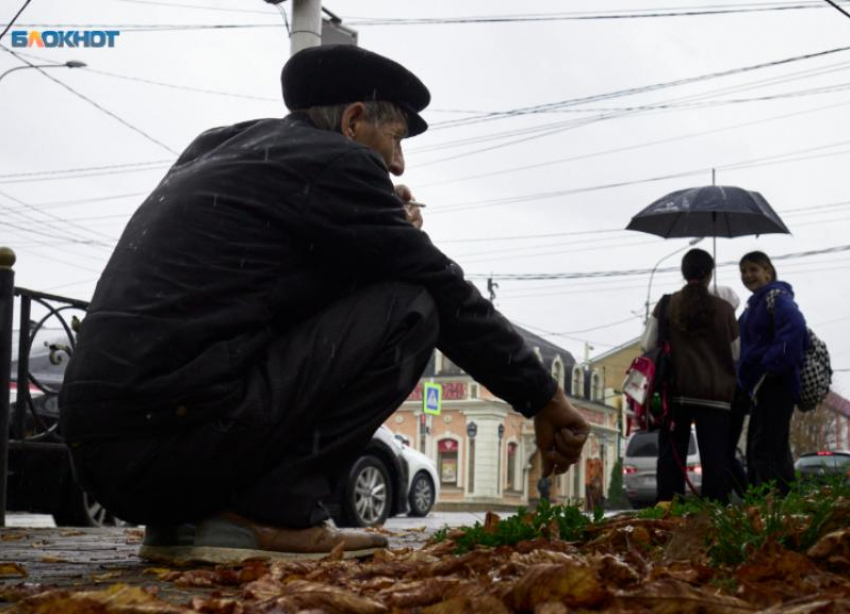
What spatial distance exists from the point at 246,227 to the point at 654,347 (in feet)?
17.0

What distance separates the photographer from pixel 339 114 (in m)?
3.82

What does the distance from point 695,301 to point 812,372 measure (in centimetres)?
88

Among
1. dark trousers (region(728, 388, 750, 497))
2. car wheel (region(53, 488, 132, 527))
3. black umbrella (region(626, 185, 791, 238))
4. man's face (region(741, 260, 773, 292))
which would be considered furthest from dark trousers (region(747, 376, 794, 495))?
car wheel (region(53, 488, 132, 527))

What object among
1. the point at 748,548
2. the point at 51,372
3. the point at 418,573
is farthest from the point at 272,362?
the point at 51,372

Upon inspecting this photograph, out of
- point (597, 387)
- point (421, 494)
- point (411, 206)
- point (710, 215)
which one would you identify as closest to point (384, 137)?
point (411, 206)

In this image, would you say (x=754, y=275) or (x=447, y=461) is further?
(x=447, y=461)

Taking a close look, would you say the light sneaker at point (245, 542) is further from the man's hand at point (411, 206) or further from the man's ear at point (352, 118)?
the man's ear at point (352, 118)

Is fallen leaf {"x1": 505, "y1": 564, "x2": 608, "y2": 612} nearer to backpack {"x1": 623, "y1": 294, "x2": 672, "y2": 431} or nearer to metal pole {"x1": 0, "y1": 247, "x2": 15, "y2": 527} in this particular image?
metal pole {"x1": 0, "y1": 247, "x2": 15, "y2": 527}

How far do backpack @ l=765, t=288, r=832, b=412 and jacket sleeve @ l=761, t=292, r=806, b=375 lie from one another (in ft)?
0.22

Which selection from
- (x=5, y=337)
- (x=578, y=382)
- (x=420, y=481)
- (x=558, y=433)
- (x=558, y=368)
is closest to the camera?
(x=558, y=433)

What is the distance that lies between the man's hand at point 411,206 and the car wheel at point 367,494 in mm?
6330

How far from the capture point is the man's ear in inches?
150

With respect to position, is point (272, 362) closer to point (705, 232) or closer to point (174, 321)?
point (174, 321)

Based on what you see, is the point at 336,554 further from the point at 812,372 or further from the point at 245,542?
the point at 812,372
